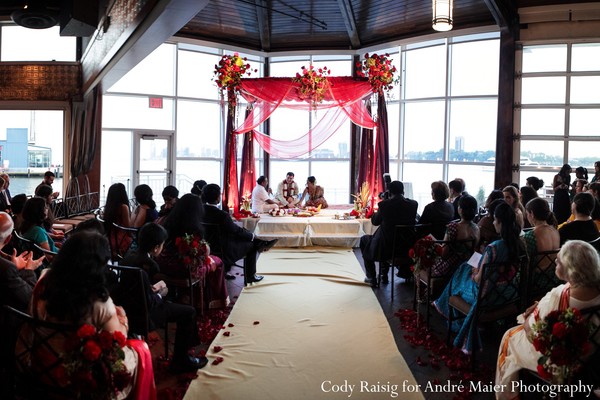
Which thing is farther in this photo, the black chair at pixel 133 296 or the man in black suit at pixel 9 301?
→ the black chair at pixel 133 296

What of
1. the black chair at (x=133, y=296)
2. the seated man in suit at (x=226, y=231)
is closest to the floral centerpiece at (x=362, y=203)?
the seated man in suit at (x=226, y=231)

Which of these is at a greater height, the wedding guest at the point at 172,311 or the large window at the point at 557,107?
the large window at the point at 557,107

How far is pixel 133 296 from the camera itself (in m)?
3.16

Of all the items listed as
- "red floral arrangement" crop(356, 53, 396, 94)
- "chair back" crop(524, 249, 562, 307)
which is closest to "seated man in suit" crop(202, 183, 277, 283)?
"chair back" crop(524, 249, 562, 307)

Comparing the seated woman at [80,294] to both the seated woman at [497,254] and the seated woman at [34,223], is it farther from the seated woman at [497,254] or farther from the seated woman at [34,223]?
the seated woman at [497,254]

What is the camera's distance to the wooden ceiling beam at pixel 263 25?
33.0 feet

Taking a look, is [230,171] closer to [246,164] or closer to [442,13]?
[246,164]

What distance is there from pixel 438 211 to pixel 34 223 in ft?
12.4

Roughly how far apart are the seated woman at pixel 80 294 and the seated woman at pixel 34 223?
189cm

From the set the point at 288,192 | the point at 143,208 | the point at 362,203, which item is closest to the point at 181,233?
the point at 143,208

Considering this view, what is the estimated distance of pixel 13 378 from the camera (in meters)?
2.45

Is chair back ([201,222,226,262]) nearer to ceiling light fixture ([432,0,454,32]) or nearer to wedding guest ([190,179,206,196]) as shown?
wedding guest ([190,179,206,196])

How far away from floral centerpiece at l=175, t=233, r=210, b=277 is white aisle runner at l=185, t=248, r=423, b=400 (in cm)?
→ 63

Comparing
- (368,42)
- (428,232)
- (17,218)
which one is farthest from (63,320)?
(368,42)
